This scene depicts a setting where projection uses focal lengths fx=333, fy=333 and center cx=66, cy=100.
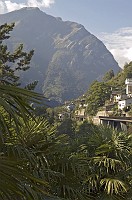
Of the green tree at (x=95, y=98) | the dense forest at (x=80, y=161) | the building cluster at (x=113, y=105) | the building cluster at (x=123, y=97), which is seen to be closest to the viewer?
the dense forest at (x=80, y=161)

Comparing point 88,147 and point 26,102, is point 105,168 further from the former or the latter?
point 26,102

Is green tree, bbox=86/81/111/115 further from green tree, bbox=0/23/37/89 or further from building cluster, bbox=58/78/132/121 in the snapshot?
green tree, bbox=0/23/37/89

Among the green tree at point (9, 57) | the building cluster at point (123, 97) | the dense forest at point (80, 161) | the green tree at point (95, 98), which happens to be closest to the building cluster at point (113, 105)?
the building cluster at point (123, 97)

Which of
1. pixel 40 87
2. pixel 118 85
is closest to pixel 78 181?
pixel 118 85

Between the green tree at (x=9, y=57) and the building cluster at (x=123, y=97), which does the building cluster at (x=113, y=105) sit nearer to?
the building cluster at (x=123, y=97)

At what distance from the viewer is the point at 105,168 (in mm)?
6094

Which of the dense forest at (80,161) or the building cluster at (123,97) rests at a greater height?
the building cluster at (123,97)

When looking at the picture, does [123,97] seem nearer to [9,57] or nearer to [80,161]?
[9,57]

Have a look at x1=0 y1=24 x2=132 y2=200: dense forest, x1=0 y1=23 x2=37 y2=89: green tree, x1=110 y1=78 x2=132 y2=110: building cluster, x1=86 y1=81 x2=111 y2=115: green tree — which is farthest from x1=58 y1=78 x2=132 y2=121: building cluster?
x1=0 y1=24 x2=132 y2=200: dense forest

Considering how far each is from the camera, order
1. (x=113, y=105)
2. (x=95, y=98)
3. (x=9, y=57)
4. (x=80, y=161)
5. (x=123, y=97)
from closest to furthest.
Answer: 1. (x=80, y=161)
2. (x=9, y=57)
3. (x=95, y=98)
4. (x=113, y=105)
5. (x=123, y=97)

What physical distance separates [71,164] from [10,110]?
395 centimetres

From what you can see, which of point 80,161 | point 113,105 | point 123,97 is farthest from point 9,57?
point 123,97

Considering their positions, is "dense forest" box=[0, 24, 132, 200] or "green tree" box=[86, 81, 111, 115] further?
"green tree" box=[86, 81, 111, 115]

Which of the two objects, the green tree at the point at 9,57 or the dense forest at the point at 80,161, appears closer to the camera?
the dense forest at the point at 80,161
